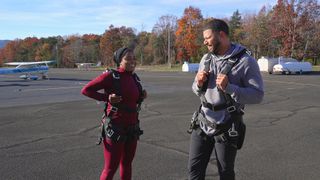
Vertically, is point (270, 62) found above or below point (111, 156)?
above

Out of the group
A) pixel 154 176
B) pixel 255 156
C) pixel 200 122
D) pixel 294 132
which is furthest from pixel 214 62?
pixel 294 132

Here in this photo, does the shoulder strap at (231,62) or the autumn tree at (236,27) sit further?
the autumn tree at (236,27)

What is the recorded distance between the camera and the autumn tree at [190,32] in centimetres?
7356

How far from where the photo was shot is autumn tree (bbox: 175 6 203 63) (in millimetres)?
73562

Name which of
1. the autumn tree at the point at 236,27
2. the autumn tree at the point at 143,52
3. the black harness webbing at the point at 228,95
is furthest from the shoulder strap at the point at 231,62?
the autumn tree at the point at 143,52

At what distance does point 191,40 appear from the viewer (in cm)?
7412

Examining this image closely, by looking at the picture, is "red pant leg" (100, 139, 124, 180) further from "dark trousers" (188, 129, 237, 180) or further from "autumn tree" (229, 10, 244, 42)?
"autumn tree" (229, 10, 244, 42)

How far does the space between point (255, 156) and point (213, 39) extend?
3.56 metres

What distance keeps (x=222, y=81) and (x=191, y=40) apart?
234 feet

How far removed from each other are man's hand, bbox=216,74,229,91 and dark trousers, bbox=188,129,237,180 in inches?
20.5

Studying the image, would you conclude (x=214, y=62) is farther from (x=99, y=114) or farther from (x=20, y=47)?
(x=20, y=47)

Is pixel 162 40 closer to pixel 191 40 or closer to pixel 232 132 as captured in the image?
pixel 191 40

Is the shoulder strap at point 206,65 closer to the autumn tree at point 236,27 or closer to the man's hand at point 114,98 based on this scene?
the man's hand at point 114,98

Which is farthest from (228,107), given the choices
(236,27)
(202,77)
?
(236,27)
